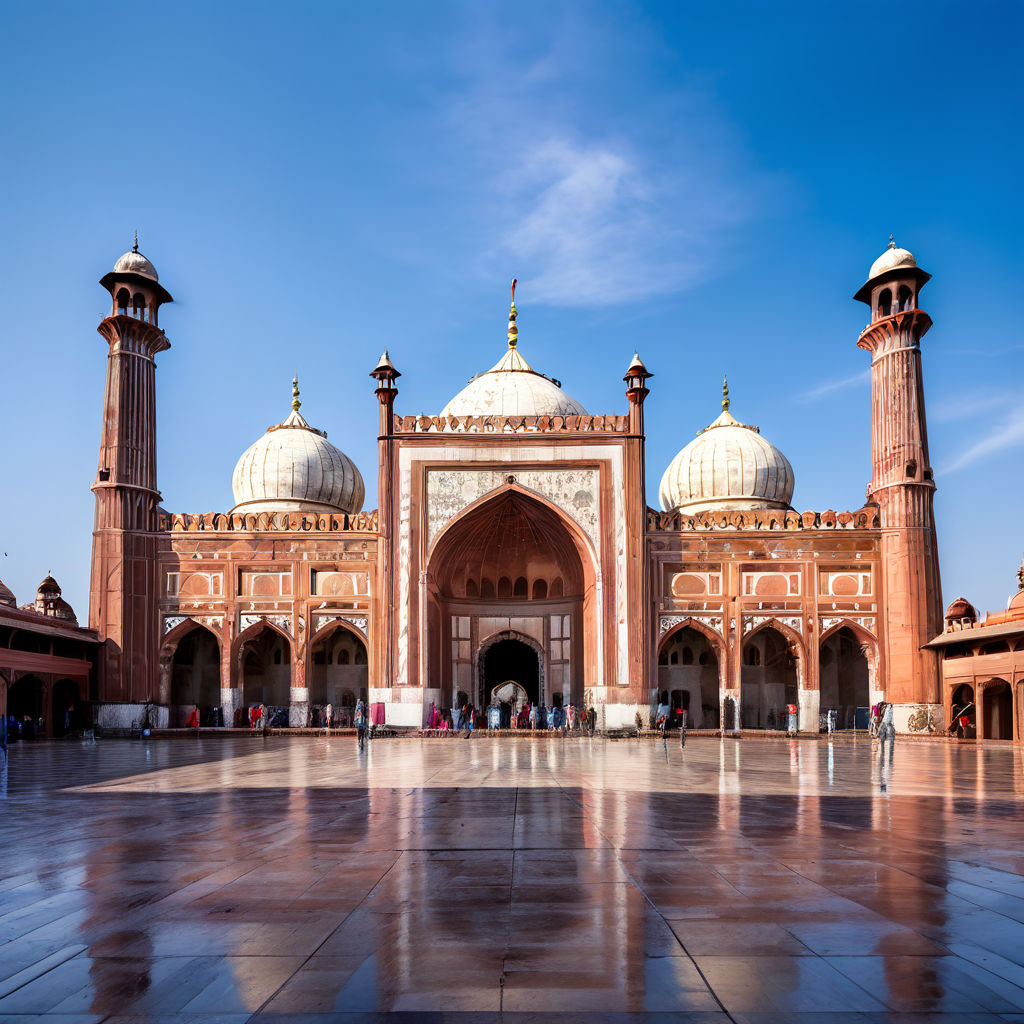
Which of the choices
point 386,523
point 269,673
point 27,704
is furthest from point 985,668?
point 27,704

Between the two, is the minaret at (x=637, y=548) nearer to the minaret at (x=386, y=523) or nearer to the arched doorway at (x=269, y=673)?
the minaret at (x=386, y=523)

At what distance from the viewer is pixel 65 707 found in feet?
92.3

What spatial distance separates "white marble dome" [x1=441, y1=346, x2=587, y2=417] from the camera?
1313 inches

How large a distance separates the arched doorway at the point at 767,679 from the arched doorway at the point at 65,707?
19.9 meters

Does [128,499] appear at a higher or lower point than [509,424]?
lower

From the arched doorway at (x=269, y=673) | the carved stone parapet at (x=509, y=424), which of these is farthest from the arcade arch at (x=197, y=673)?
the carved stone parapet at (x=509, y=424)

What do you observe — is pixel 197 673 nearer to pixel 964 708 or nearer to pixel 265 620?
pixel 265 620

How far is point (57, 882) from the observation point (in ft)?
17.3

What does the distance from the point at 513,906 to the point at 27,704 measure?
26874 mm

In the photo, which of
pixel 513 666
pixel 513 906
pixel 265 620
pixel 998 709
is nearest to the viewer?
pixel 513 906

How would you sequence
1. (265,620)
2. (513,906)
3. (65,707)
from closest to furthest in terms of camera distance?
(513,906) < (65,707) < (265,620)

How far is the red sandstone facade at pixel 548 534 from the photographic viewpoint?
27781mm

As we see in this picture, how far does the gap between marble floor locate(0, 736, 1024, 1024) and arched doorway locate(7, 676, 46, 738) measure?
17634 millimetres

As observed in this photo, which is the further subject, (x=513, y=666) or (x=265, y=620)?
(x=513, y=666)
